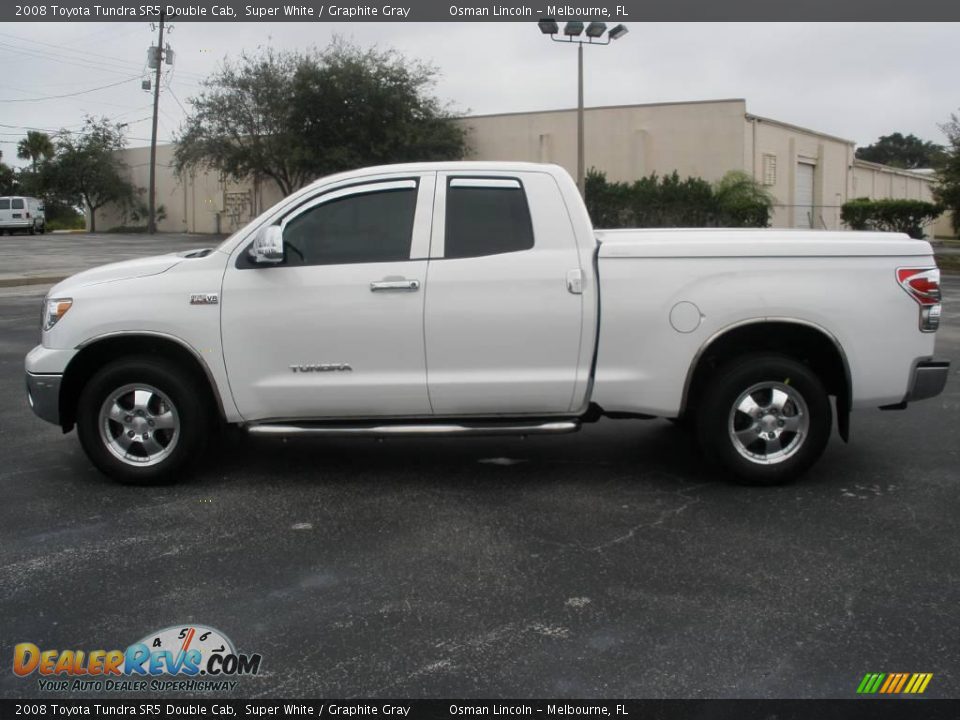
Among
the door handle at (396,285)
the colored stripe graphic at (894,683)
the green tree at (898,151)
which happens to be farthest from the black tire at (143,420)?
the green tree at (898,151)

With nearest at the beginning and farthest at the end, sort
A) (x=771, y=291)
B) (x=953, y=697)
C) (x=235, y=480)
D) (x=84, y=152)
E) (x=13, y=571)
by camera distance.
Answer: (x=953, y=697), (x=13, y=571), (x=771, y=291), (x=235, y=480), (x=84, y=152)

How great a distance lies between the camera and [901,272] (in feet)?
19.3

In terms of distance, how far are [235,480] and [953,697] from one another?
4.37 m

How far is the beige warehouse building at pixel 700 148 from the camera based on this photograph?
123ft

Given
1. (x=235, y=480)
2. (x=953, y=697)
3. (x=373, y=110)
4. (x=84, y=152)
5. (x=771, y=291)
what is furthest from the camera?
(x=84, y=152)

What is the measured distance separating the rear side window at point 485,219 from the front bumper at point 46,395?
8.38ft

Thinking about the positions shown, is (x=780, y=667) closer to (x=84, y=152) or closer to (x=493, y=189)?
(x=493, y=189)

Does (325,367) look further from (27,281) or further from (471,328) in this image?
(27,281)

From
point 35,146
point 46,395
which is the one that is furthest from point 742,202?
point 35,146

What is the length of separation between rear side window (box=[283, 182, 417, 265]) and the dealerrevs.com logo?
8.89 ft

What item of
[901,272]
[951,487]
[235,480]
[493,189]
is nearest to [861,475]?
[951,487]
